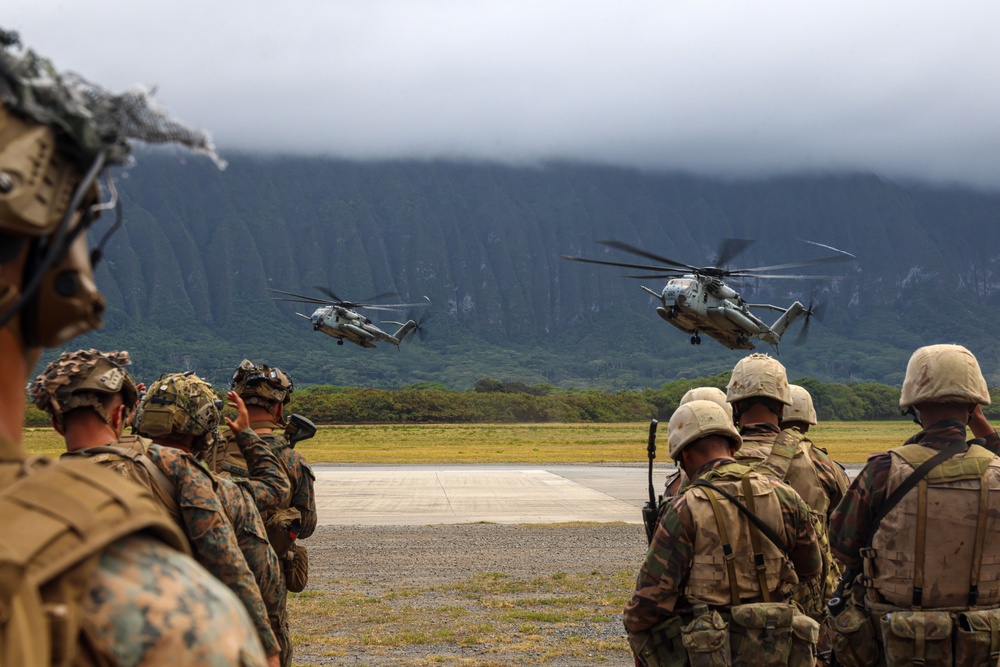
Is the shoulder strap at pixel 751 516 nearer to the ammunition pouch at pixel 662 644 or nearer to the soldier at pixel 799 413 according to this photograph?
the ammunition pouch at pixel 662 644

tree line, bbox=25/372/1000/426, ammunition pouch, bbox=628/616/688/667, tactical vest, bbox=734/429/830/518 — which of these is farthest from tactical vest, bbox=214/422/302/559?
tree line, bbox=25/372/1000/426

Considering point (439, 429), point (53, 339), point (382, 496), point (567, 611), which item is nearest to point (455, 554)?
point (567, 611)

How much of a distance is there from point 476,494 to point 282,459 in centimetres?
2045

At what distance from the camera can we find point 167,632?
63.7 inches

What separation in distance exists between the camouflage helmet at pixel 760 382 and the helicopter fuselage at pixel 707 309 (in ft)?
60.0

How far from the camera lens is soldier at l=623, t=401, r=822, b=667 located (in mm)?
4684

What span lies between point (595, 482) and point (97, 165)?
29.9 meters

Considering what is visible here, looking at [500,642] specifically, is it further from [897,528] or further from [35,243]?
[35,243]

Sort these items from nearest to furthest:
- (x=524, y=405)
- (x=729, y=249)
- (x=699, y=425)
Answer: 1. (x=699, y=425)
2. (x=729, y=249)
3. (x=524, y=405)

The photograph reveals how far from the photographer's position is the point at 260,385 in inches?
253

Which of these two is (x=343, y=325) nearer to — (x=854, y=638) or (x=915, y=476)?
(x=854, y=638)

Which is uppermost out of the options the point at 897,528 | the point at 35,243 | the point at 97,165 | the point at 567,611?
the point at 97,165

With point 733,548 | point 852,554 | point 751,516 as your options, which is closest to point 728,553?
point 733,548

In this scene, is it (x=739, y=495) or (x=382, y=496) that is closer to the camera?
(x=739, y=495)
